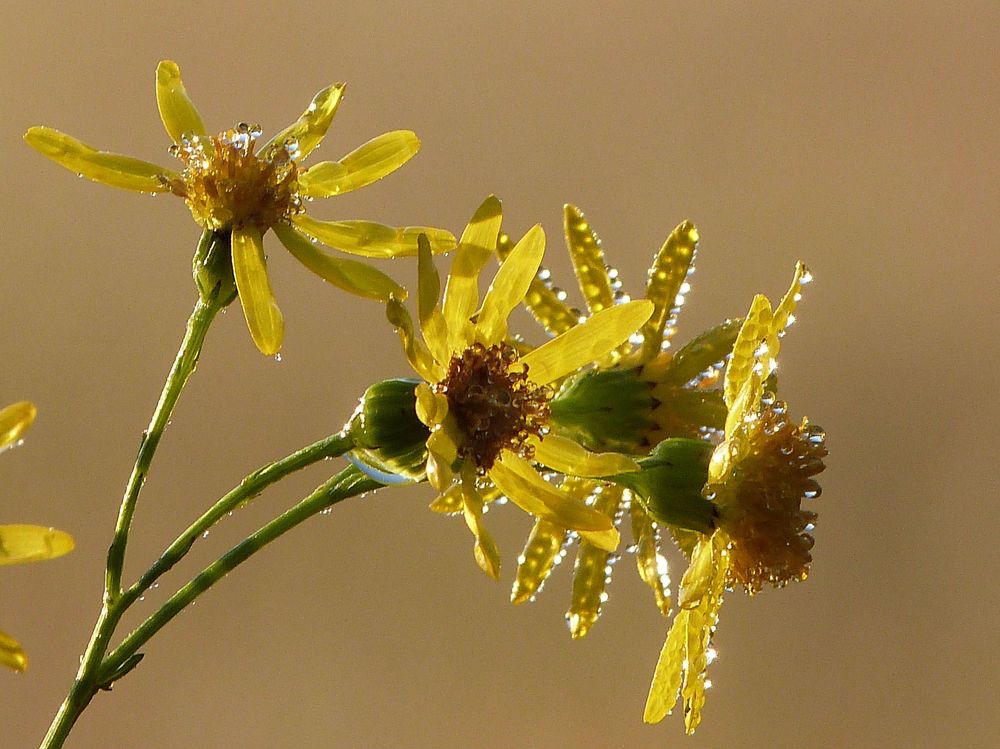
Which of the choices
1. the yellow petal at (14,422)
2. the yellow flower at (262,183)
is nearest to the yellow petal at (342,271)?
the yellow flower at (262,183)

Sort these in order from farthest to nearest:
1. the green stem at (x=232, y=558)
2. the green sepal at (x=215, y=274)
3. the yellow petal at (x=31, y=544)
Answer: the green sepal at (x=215, y=274) < the green stem at (x=232, y=558) < the yellow petal at (x=31, y=544)

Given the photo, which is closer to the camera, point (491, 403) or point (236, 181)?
point (491, 403)

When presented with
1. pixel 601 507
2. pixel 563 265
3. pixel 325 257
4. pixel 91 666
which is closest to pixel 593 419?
pixel 601 507

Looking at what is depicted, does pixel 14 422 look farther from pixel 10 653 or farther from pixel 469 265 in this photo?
pixel 469 265

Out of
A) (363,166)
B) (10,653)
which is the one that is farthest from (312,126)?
(10,653)

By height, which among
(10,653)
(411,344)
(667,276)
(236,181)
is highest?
(236,181)

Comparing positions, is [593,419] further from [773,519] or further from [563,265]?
[563,265]

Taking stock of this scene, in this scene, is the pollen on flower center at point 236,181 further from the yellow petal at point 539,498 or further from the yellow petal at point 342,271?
the yellow petal at point 539,498
